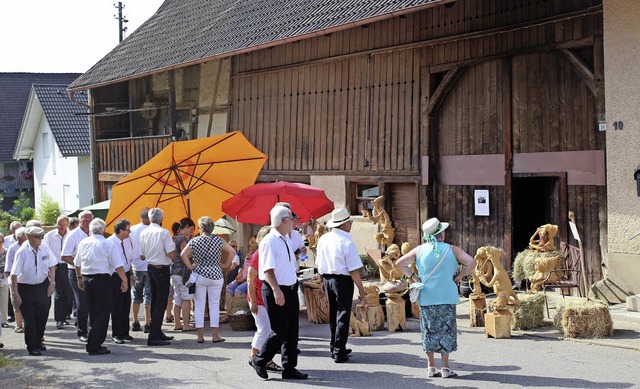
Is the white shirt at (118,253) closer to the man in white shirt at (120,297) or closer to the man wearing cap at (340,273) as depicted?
the man in white shirt at (120,297)

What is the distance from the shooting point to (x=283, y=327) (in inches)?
389

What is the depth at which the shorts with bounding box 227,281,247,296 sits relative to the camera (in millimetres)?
14223

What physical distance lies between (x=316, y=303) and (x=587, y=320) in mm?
4144

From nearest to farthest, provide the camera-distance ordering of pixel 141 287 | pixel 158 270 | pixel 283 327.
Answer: pixel 283 327 → pixel 158 270 → pixel 141 287

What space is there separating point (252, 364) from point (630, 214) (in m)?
6.49

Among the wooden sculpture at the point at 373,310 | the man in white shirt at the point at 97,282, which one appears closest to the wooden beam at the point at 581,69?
the wooden sculpture at the point at 373,310

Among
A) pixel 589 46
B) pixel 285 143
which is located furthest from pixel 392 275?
pixel 285 143

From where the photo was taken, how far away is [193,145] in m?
15.8

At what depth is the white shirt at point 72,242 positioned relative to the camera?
13789 mm

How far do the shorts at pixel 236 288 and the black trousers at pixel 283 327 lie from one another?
4140 millimetres

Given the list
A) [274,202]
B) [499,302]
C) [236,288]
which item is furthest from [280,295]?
[274,202]

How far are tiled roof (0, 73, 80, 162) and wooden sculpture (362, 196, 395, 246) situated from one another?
4074 centimetres

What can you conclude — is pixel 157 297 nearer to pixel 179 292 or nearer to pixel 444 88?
pixel 179 292

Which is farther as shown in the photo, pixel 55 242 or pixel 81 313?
pixel 55 242
